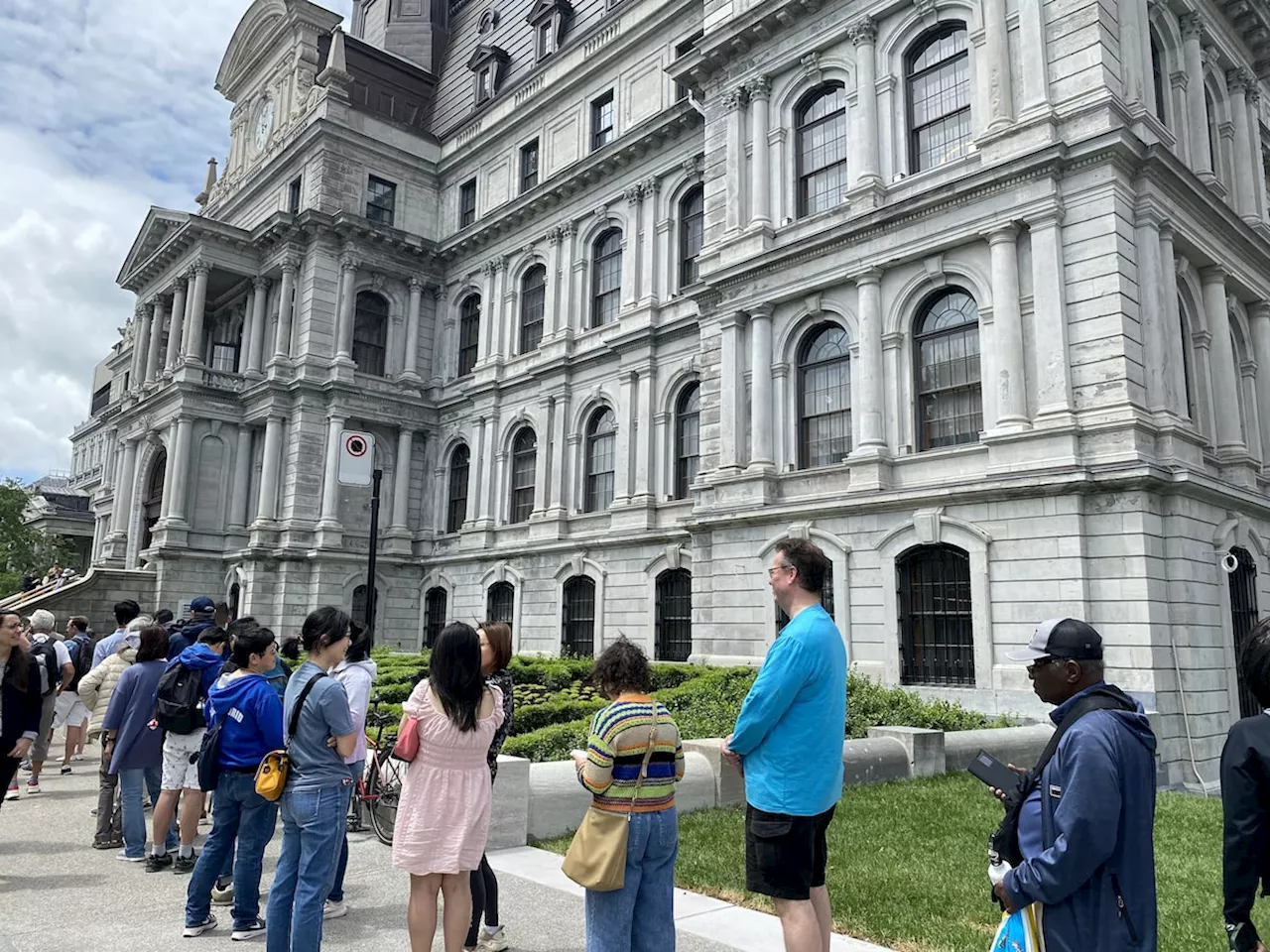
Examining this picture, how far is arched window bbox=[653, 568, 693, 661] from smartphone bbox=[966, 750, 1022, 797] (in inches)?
773

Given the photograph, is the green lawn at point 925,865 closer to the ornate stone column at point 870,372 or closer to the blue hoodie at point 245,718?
the blue hoodie at point 245,718

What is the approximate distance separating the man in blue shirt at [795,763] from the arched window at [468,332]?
2962cm

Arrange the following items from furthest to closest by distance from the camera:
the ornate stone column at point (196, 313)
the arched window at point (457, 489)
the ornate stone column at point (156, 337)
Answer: the ornate stone column at point (156, 337)
the ornate stone column at point (196, 313)
the arched window at point (457, 489)

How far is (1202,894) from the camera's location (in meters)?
7.19

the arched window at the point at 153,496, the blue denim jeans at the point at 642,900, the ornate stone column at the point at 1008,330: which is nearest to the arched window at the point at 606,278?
the ornate stone column at the point at 1008,330

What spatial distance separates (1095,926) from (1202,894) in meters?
5.23

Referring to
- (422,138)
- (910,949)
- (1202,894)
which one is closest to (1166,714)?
(1202,894)

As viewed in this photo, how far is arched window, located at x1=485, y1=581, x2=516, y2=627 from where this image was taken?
29.0 meters

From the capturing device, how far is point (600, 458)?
27.5m

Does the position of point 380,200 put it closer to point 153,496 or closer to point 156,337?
point 156,337

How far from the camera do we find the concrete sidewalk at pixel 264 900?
602 centimetres

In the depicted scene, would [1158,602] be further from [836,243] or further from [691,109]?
[691,109]

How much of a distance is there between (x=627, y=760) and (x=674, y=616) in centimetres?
1918

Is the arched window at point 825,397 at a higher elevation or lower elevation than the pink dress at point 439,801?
higher
